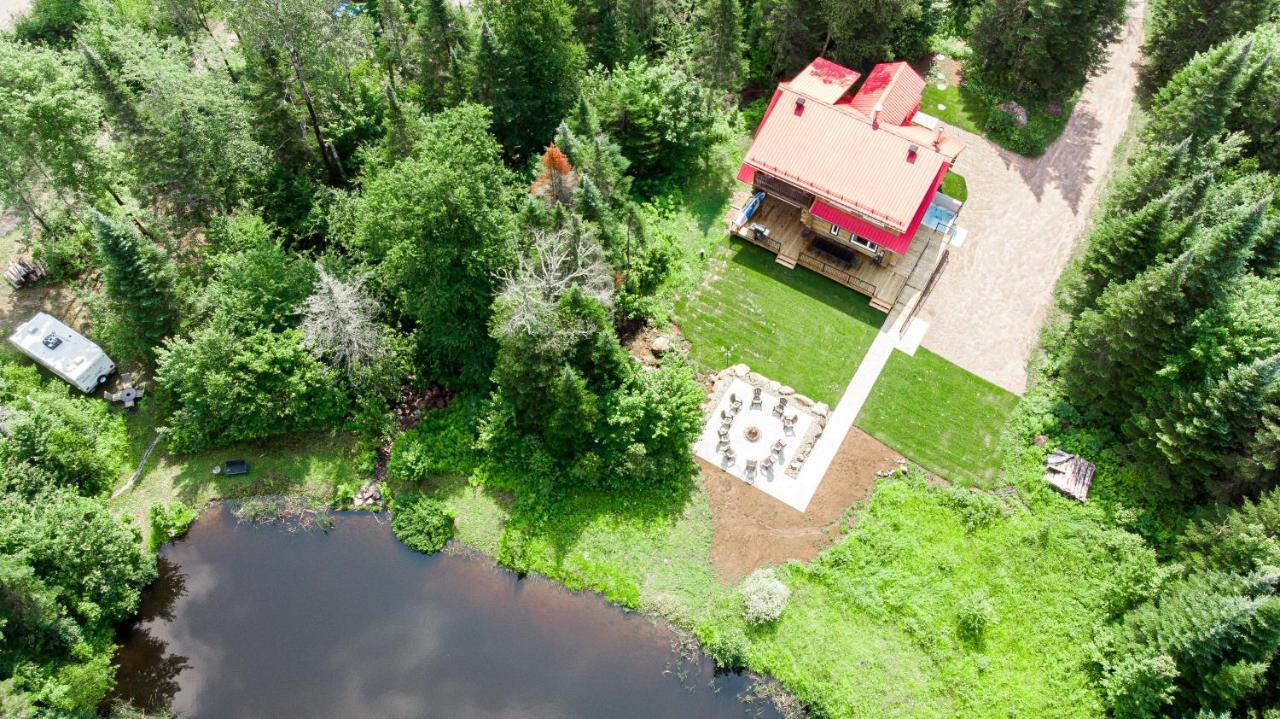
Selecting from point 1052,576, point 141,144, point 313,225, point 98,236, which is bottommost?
point 1052,576

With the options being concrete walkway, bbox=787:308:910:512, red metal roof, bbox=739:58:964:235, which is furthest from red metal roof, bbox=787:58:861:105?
concrete walkway, bbox=787:308:910:512

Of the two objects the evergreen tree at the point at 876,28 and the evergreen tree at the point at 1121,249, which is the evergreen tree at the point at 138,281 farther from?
the evergreen tree at the point at 1121,249

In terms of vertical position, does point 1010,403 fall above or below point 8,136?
below

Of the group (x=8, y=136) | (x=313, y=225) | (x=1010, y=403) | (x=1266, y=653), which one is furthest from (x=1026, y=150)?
(x=8, y=136)

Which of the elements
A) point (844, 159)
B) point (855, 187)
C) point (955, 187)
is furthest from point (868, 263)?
point (955, 187)

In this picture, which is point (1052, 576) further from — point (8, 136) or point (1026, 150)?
point (8, 136)

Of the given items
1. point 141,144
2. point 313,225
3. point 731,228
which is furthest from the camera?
point 731,228
